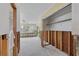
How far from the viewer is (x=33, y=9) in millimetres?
1785

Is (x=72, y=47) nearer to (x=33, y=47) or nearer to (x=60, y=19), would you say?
(x=60, y=19)

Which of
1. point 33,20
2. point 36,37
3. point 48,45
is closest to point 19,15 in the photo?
point 33,20

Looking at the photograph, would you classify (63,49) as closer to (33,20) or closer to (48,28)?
(48,28)

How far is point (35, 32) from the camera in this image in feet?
6.09

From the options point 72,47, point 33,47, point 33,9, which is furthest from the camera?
point 33,47

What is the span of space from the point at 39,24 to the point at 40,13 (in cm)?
16

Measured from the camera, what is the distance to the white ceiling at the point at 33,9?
1717 mm

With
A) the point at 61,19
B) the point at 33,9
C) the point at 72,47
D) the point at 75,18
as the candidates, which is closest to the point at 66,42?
the point at 72,47

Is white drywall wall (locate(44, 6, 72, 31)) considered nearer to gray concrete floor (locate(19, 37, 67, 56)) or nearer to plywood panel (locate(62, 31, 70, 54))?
plywood panel (locate(62, 31, 70, 54))

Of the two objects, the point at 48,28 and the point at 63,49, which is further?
the point at 48,28

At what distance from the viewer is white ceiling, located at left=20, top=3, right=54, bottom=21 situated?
1.72 meters

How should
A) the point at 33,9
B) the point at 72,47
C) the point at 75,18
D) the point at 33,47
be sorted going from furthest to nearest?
the point at 33,47 → the point at 33,9 → the point at 72,47 → the point at 75,18

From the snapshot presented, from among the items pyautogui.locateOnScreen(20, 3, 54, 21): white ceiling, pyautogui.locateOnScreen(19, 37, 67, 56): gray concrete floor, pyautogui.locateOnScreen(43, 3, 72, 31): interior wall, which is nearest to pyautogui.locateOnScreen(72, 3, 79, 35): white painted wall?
pyautogui.locateOnScreen(43, 3, 72, 31): interior wall

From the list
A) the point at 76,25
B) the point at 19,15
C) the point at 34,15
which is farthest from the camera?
the point at 19,15
